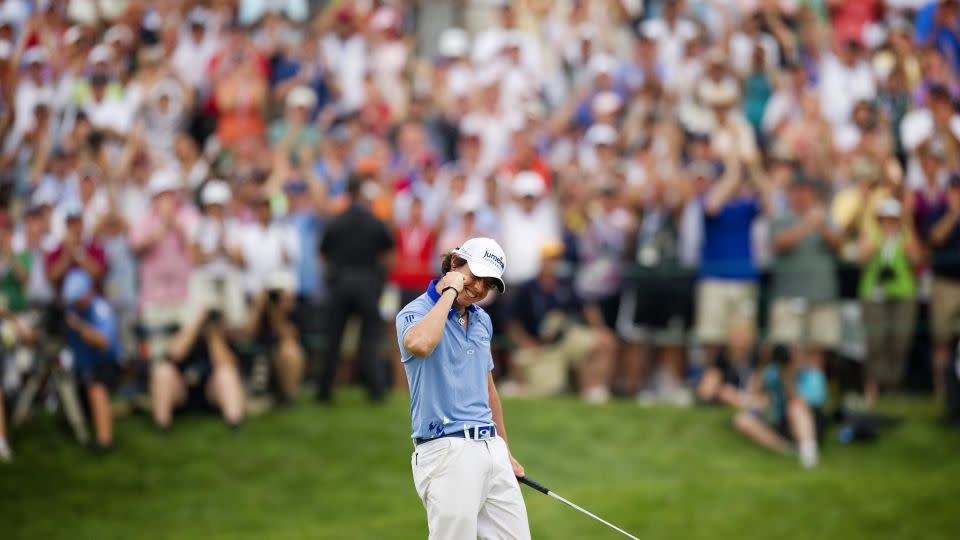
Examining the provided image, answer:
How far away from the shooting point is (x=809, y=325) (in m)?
14.8

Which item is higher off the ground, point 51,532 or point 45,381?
point 45,381

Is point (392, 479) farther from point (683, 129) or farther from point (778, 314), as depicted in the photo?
point (683, 129)

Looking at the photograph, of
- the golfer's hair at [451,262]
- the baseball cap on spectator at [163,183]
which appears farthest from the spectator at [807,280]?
the golfer's hair at [451,262]

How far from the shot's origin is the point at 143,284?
14.3 meters

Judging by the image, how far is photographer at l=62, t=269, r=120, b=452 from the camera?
44.3 ft

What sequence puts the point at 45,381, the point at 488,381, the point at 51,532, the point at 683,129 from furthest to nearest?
the point at 683,129 < the point at 45,381 < the point at 51,532 < the point at 488,381

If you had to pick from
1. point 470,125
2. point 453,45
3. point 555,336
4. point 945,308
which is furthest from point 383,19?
point 945,308

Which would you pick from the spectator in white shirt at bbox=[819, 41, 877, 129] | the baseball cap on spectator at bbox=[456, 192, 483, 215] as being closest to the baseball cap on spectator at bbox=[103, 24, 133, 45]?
the baseball cap on spectator at bbox=[456, 192, 483, 215]

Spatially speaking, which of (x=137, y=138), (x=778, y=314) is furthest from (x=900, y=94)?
(x=137, y=138)

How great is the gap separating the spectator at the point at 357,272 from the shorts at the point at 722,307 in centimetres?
352

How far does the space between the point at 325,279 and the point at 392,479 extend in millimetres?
2466

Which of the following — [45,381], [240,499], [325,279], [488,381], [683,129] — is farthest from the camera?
[683,129]

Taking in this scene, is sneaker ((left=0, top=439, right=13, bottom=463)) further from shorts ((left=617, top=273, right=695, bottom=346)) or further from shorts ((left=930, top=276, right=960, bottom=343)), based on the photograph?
shorts ((left=930, top=276, right=960, bottom=343))

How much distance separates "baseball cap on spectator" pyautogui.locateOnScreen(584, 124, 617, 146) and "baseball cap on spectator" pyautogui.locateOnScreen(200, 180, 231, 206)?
15.5 ft
